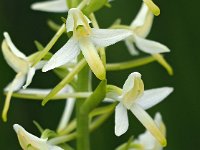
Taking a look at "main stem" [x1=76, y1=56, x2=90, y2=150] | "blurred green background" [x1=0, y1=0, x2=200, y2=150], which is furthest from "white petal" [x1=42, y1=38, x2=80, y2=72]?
"blurred green background" [x1=0, y1=0, x2=200, y2=150]

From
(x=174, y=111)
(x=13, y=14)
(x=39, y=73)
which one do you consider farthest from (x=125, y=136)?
(x=13, y=14)

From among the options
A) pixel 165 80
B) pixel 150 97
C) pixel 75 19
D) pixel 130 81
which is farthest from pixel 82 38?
pixel 165 80

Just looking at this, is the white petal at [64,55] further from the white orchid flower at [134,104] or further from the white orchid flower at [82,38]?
the white orchid flower at [134,104]

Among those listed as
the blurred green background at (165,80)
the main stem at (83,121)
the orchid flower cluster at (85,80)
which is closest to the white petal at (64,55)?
the orchid flower cluster at (85,80)

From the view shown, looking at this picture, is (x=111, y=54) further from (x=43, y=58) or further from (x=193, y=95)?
(x=43, y=58)

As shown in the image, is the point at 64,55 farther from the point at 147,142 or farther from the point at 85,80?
the point at 147,142
